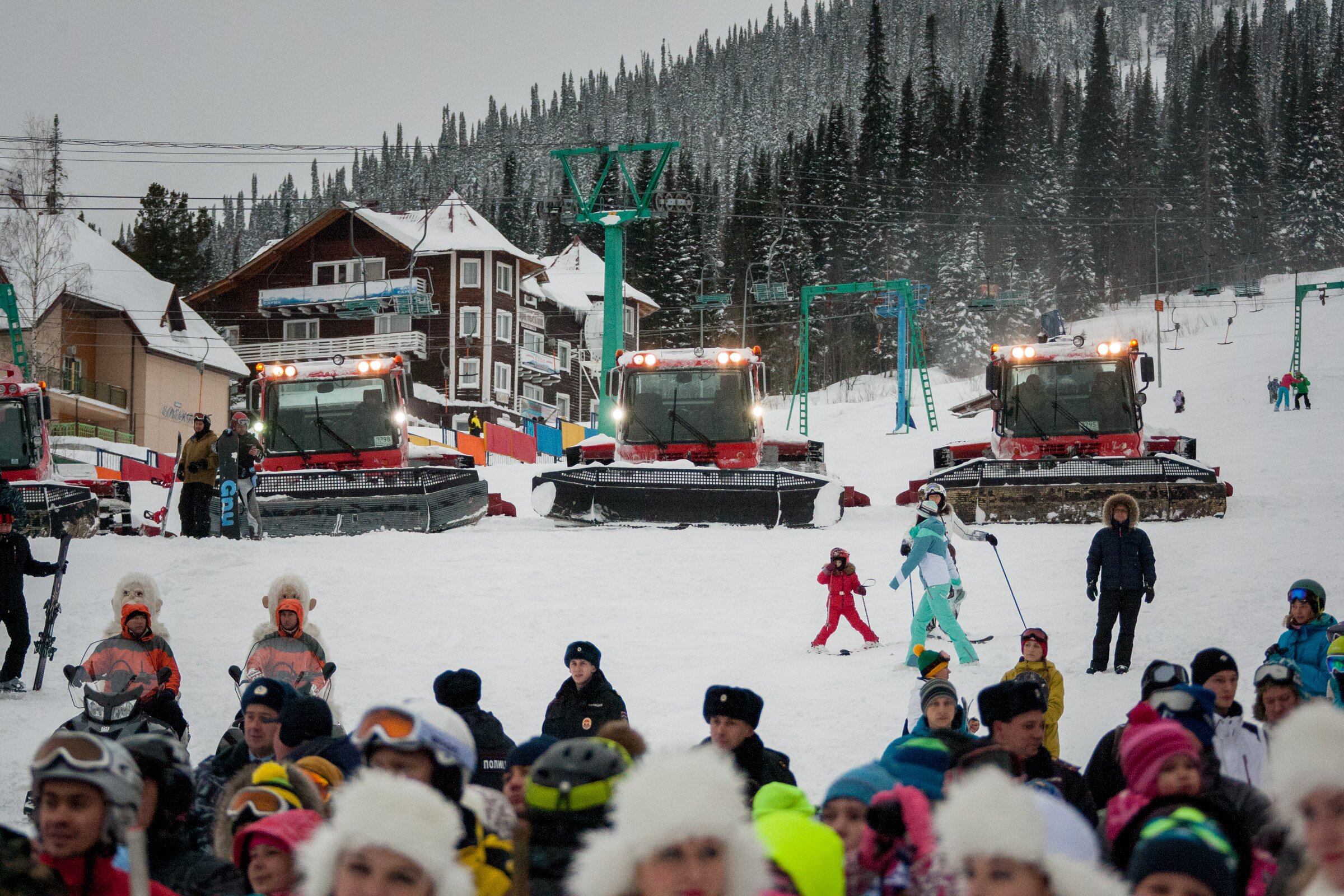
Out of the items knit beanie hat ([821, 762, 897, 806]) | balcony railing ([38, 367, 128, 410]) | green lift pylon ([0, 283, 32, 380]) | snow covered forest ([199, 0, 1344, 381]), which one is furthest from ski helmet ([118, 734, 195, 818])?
snow covered forest ([199, 0, 1344, 381])

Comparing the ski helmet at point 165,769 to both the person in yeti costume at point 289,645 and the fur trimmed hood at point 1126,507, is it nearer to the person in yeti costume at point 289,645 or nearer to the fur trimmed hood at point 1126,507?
the person in yeti costume at point 289,645

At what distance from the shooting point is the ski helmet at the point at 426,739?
3.77m

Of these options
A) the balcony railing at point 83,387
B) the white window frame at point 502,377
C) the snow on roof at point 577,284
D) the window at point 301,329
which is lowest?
the balcony railing at point 83,387

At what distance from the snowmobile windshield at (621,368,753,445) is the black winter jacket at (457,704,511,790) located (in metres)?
13.1

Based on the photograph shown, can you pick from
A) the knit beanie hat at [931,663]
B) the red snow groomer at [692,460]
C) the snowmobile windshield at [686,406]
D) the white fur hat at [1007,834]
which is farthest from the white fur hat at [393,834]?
the snowmobile windshield at [686,406]

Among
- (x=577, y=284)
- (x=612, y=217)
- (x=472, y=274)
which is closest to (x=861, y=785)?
(x=612, y=217)

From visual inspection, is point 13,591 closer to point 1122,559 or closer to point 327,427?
point 1122,559

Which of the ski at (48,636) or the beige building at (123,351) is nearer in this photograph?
the ski at (48,636)

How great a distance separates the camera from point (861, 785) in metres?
4.00

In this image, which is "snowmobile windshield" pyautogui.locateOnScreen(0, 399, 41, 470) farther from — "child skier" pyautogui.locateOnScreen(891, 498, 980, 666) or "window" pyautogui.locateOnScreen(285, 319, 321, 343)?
"window" pyautogui.locateOnScreen(285, 319, 321, 343)

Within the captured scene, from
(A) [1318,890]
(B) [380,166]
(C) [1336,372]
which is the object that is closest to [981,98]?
(C) [1336,372]

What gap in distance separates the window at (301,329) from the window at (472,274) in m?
7.23

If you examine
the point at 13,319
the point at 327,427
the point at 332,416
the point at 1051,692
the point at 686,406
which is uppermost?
the point at 13,319

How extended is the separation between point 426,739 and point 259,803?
0.57m
